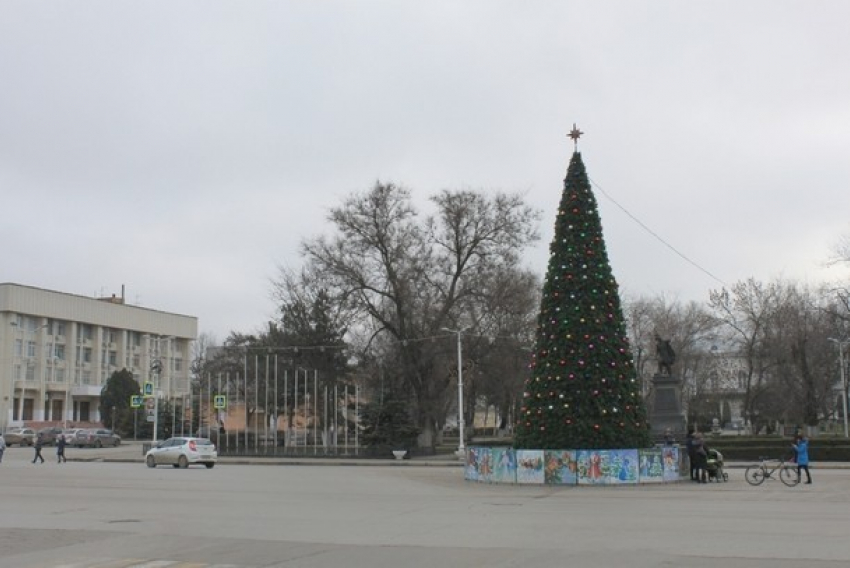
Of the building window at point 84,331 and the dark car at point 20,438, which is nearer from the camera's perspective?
the dark car at point 20,438

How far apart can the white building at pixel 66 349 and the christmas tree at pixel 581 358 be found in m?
72.5

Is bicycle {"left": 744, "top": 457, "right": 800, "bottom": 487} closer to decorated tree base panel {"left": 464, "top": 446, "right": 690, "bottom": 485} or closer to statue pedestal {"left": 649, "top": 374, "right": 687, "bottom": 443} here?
decorated tree base panel {"left": 464, "top": 446, "right": 690, "bottom": 485}

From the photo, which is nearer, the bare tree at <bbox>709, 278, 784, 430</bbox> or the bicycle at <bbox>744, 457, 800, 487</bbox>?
the bicycle at <bbox>744, 457, 800, 487</bbox>

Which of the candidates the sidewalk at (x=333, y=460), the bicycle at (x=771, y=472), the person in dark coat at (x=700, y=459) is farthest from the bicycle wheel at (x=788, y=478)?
the sidewalk at (x=333, y=460)

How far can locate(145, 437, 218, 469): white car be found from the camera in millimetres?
41094

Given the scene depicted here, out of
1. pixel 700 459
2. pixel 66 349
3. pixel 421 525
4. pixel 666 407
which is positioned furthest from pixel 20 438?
pixel 421 525

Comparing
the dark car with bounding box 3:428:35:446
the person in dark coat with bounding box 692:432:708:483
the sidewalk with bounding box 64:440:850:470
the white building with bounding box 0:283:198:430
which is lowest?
the sidewalk with bounding box 64:440:850:470

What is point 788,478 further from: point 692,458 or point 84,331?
point 84,331

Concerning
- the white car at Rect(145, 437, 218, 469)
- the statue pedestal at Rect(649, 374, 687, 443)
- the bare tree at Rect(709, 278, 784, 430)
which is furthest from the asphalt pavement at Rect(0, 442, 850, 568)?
the bare tree at Rect(709, 278, 784, 430)

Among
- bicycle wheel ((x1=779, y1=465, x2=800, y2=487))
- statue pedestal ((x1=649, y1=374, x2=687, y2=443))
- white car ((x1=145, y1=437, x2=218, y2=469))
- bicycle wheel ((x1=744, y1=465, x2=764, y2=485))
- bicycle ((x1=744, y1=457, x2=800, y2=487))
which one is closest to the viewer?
Answer: bicycle wheel ((x1=779, y1=465, x2=800, y2=487))

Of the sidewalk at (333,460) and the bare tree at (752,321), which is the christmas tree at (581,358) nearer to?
the sidewalk at (333,460)

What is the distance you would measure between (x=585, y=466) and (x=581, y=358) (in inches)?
133

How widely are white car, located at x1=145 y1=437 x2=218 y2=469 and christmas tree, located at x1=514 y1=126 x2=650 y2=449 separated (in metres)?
19.0

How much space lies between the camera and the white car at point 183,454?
41094 millimetres
